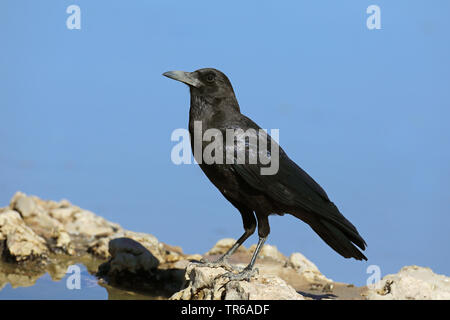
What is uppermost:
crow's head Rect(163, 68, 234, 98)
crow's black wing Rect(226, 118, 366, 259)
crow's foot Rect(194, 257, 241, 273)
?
crow's head Rect(163, 68, 234, 98)

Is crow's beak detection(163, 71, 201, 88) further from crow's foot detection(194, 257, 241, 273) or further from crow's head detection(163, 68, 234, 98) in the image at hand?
crow's foot detection(194, 257, 241, 273)

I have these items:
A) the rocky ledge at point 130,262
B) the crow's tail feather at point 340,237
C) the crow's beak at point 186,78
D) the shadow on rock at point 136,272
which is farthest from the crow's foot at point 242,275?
the shadow on rock at point 136,272

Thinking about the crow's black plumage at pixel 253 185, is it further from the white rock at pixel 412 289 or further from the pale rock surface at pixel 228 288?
the white rock at pixel 412 289

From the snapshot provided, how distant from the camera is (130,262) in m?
10.5

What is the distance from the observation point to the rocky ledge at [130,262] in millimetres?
8938

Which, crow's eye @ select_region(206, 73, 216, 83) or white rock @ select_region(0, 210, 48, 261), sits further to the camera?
white rock @ select_region(0, 210, 48, 261)

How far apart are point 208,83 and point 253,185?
126 cm

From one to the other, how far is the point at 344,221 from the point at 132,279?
19.7 feet

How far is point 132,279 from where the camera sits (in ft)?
34.7

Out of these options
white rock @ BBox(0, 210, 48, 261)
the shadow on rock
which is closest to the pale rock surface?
the shadow on rock

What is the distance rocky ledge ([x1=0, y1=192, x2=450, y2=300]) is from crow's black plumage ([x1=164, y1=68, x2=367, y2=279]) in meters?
2.79

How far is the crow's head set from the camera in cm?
587

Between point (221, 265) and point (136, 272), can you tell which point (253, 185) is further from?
point (136, 272)
